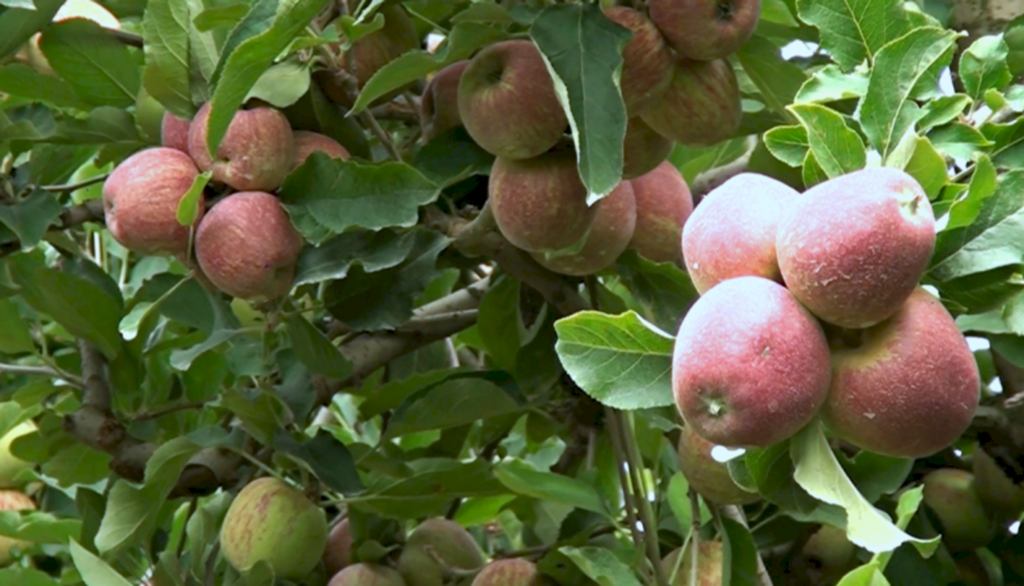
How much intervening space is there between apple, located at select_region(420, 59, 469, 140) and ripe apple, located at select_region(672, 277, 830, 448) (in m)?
0.51

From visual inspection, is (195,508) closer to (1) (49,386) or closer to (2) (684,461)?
(1) (49,386)

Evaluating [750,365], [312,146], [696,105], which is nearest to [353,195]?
[312,146]

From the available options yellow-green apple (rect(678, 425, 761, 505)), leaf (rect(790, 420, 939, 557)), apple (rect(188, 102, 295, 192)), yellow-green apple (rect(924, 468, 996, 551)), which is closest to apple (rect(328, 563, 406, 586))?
yellow-green apple (rect(678, 425, 761, 505))

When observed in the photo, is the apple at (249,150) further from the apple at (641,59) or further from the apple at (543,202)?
the apple at (641,59)

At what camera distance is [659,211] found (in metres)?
1.23

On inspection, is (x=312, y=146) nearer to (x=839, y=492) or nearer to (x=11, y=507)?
(x=839, y=492)

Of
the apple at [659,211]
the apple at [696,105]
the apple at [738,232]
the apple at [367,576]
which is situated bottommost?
the apple at [367,576]

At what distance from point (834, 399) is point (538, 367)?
2.07 feet

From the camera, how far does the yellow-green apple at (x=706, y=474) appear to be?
1231 mm

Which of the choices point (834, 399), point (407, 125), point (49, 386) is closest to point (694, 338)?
point (834, 399)

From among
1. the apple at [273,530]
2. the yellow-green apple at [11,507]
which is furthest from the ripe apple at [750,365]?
the yellow-green apple at [11,507]

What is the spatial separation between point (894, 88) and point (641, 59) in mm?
244

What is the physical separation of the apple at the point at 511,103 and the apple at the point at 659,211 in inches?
6.6

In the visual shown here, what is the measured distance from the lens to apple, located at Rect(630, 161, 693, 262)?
48.4 inches
